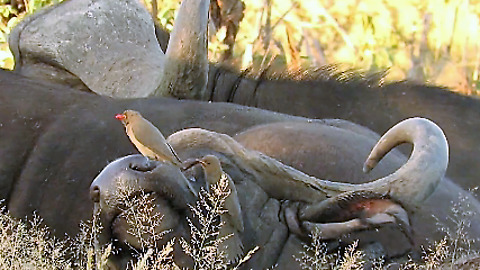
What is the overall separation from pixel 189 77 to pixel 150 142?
1.29 m

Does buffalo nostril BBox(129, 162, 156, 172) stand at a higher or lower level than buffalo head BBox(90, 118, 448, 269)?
higher

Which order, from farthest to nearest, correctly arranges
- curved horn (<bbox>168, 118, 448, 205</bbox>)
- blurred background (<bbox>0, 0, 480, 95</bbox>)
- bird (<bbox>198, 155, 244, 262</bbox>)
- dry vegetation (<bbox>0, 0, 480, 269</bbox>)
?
blurred background (<bbox>0, 0, 480, 95</bbox>), dry vegetation (<bbox>0, 0, 480, 269</bbox>), curved horn (<bbox>168, 118, 448, 205</bbox>), bird (<bbox>198, 155, 244, 262</bbox>)

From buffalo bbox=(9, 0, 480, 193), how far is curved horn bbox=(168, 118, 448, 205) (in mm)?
1019

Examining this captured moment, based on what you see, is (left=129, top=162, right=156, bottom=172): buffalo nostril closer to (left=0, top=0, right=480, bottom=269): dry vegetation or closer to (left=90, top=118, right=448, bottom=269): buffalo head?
(left=90, top=118, right=448, bottom=269): buffalo head

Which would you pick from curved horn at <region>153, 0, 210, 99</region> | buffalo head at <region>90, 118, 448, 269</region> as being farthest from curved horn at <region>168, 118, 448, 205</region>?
curved horn at <region>153, 0, 210, 99</region>

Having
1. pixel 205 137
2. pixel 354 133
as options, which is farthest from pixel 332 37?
pixel 205 137

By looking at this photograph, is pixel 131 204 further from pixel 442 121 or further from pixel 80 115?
pixel 442 121

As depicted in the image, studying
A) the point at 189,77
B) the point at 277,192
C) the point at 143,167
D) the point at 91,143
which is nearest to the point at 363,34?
the point at 189,77

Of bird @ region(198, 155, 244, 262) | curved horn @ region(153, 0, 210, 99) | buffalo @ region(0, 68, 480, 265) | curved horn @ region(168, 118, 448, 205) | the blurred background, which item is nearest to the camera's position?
bird @ region(198, 155, 244, 262)

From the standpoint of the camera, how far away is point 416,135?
99.0 inches

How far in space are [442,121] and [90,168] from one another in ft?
5.09

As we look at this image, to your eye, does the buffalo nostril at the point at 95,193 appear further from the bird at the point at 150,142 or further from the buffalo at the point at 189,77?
the buffalo at the point at 189,77

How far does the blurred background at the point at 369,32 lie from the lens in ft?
24.3

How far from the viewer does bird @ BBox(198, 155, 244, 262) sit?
92.3 inches
